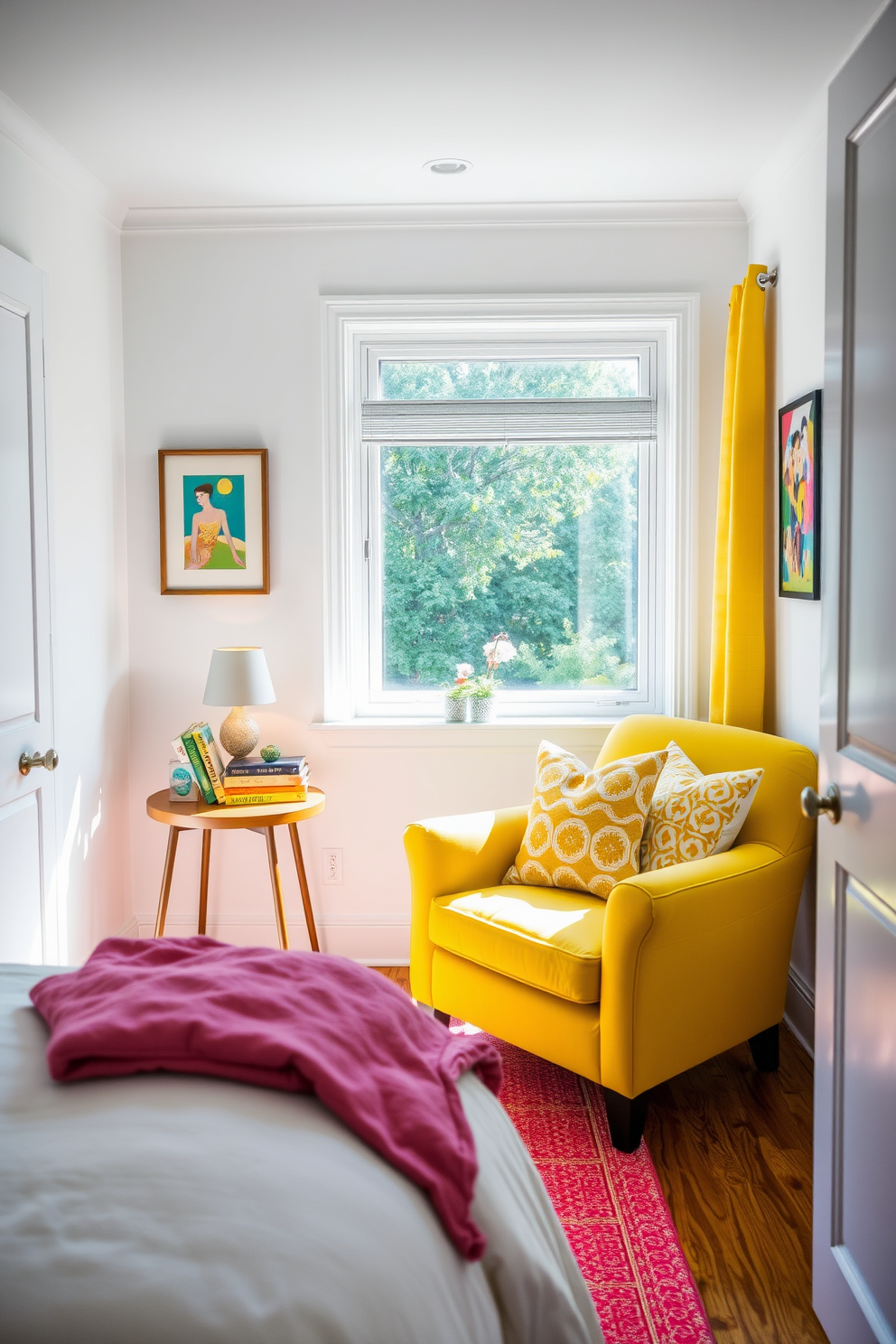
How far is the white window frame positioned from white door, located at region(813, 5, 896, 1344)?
170 cm

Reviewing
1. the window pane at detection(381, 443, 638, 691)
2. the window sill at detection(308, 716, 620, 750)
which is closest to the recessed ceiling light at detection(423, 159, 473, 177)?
the window pane at detection(381, 443, 638, 691)

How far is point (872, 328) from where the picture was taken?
144 centimetres

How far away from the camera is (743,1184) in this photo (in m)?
2.11

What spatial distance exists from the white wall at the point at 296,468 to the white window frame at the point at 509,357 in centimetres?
6

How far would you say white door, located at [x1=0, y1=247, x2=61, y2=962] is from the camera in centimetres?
241

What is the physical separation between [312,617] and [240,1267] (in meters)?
2.61

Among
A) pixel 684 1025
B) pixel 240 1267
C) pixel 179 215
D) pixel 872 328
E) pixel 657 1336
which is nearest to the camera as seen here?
pixel 240 1267

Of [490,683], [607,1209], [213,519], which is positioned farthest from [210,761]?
[607,1209]

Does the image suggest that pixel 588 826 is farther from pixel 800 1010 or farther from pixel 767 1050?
pixel 800 1010

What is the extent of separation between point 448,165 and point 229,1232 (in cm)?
283

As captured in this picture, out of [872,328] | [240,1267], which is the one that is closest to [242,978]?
[240,1267]

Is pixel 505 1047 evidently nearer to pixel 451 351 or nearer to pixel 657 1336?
pixel 657 1336

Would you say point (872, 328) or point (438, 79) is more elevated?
point (438, 79)

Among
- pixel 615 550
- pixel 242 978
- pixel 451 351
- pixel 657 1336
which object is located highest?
pixel 451 351
